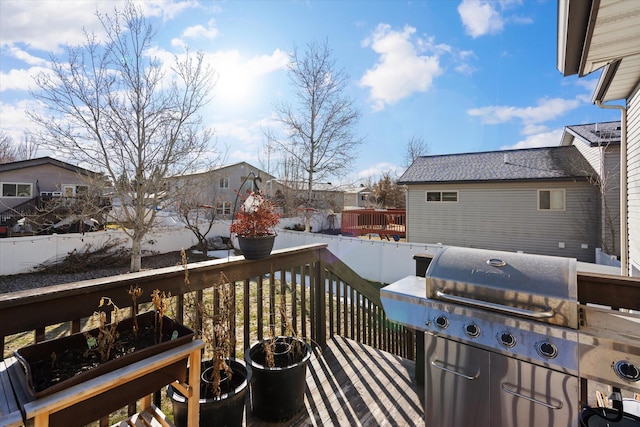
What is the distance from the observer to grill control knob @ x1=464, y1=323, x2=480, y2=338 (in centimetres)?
159

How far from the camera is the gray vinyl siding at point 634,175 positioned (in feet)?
15.6

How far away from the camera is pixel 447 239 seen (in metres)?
12.5

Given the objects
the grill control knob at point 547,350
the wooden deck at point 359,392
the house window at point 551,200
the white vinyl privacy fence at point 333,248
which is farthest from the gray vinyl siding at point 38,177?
the house window at point 551,200

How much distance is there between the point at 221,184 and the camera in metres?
21.8

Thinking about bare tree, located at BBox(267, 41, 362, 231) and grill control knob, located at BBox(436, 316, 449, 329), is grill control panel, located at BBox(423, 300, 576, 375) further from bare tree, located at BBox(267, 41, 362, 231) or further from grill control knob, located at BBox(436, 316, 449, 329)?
bare tree, located at BBox(267, 41, 362, 231)

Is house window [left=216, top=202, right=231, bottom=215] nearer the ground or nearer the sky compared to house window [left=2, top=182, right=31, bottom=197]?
nearer the ground

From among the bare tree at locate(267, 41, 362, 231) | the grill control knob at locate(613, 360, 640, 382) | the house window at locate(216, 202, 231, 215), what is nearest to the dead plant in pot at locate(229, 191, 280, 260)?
the grill control knob at locate(613, 360, 640, 382)

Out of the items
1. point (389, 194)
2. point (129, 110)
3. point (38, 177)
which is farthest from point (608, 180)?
point (38, 177)

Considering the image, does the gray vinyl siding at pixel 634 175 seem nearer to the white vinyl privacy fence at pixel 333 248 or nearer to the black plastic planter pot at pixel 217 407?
the white vinyl privacy fence at pixel 333 248

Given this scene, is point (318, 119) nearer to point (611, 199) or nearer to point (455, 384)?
point (611, 199)

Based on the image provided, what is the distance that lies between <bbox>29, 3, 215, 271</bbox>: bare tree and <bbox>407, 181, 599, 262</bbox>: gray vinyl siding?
30.7 feet

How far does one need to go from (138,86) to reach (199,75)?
69.2 inches

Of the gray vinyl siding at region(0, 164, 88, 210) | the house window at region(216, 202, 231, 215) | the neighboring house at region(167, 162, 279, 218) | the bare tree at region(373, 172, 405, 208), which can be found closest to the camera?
the neighboring house at region(167, 162, 279, 218)

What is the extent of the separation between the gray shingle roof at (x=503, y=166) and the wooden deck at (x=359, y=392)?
10743 millimetres
